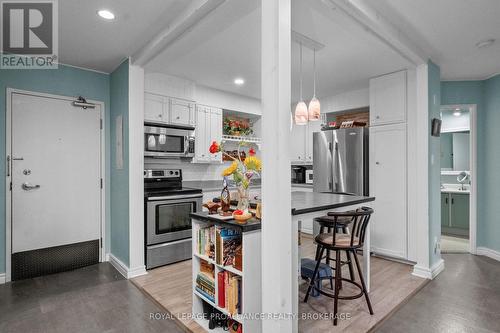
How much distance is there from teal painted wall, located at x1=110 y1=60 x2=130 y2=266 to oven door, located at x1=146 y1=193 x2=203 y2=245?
266 mm

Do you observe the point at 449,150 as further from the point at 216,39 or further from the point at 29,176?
the point at 29,176

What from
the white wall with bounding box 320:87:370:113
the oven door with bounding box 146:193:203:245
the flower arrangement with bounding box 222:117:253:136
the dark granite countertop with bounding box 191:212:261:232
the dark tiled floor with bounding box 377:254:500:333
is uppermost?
the white wall with bounding box 320:87:370:113

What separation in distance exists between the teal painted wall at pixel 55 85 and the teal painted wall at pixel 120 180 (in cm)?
12

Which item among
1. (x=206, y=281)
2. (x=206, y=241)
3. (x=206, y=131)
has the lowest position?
(x=206, y=281)

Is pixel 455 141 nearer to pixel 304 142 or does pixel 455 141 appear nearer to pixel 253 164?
pixel 304 142

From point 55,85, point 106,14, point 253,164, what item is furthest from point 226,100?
point 253,164

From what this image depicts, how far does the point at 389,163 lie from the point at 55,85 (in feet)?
14.1

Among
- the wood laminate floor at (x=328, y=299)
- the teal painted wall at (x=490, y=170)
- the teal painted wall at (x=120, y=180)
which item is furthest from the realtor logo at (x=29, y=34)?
the teal painted wall at (x=490, y=170)

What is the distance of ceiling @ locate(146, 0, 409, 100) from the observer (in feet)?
7.18

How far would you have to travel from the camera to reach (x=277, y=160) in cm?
164

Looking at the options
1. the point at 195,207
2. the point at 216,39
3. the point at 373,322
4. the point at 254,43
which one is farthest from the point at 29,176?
the point at 373,322

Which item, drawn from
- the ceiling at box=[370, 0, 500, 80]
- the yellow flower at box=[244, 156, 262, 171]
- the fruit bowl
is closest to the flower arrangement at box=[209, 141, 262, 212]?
the yellow flower at box=[244, 156, 262, 171]

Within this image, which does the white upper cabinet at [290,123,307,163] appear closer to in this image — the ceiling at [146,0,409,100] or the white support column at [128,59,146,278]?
the ceiling at [146,0,409,100]

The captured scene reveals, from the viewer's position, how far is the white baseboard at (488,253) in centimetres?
373
